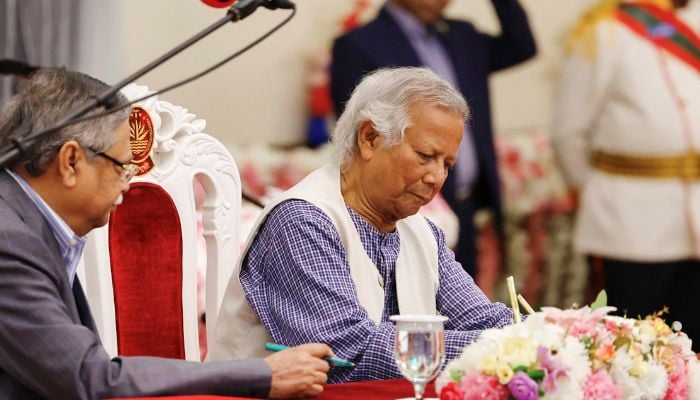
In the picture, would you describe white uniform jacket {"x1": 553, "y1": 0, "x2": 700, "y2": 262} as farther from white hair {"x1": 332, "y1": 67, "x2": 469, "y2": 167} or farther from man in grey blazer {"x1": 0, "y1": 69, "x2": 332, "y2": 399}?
man in grey blazer {"x1": 0, "y1": 69, "x2": 332, "y2": 399}

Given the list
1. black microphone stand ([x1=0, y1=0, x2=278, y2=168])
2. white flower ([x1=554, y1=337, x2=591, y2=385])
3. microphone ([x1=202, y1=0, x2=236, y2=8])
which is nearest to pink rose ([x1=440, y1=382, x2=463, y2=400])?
white flower ([x1=554, y1=337, x2=591, y2=385])

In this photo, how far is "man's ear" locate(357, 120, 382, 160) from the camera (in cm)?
248

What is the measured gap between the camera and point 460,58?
16.3 feet

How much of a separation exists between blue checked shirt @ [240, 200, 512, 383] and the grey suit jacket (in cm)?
29

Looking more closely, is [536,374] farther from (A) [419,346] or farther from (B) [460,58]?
(B) [460,58]

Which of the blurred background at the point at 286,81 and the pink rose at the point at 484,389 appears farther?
the blurred background at the point at 286,81

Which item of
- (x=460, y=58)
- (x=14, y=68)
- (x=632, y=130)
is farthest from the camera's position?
(x=460, y=58)

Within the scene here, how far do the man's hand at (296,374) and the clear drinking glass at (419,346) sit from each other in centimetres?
21

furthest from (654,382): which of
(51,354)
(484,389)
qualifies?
(51,354)

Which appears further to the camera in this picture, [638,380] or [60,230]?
[60,230]

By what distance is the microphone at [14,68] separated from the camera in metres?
3.79

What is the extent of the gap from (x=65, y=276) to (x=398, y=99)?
0.73 meters

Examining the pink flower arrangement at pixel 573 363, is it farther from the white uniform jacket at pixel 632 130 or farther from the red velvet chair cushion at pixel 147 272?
the white uniform jacket at pixel 632 130

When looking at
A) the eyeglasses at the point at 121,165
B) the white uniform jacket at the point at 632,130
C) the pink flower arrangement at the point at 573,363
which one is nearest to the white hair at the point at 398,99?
the eyeglasses at the point at 121,165
